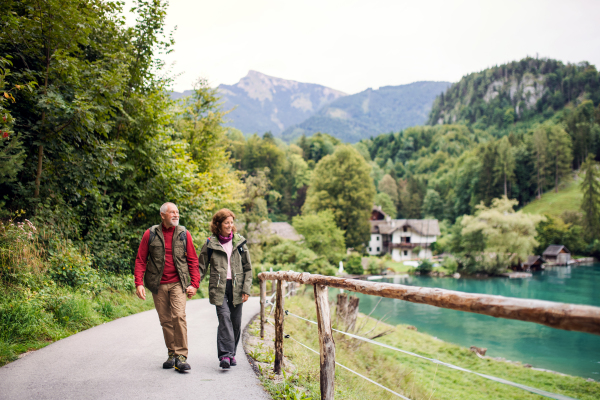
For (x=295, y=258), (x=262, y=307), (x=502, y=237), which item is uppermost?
(x=262, y=307)

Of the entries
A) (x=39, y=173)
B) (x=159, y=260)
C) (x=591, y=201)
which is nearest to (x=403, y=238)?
(x=591, y=201)

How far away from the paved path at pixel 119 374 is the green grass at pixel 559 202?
75.9m

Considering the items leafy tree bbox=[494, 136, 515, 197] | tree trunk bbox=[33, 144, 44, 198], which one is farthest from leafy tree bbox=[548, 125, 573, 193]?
tree trunk bbox=[33, 144, 44, 198]

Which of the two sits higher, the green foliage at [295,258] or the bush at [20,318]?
the bush at [20,318]

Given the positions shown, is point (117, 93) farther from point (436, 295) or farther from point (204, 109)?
point (204, 109)

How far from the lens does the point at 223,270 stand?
464 cm

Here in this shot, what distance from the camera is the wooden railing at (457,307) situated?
1.61 m

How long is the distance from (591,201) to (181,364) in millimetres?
74186

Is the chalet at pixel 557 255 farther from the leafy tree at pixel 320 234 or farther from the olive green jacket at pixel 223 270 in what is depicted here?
the olive green jacket at pixel 223 270

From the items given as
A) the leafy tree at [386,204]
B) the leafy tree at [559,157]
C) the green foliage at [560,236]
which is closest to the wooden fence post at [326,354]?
the green foliage at [560,236]

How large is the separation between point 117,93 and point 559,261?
2479 inches

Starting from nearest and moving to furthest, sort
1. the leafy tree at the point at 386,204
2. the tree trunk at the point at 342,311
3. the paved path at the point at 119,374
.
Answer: the paved path at the point at 119,374, the tree trunk at the point at 342,311, the leafy tree at the point at 386,204

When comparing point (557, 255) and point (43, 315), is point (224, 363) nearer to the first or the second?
point (43, 315)

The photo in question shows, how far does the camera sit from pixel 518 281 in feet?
138
